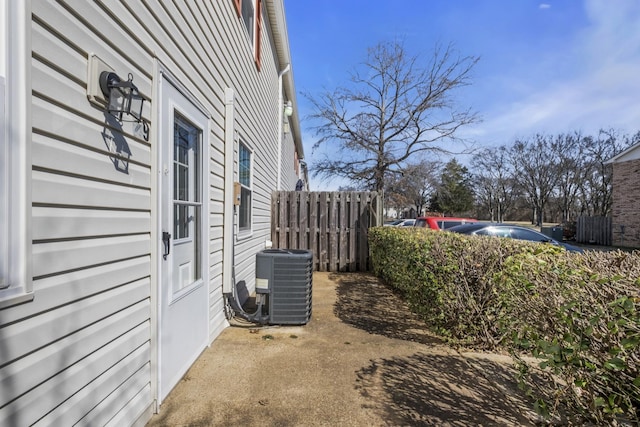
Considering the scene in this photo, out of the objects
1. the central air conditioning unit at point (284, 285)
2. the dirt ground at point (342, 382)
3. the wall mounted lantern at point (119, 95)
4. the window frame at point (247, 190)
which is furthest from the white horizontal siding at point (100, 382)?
the window frame at point (247, 190)

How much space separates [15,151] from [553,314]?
2622 mm

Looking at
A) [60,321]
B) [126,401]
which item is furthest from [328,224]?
[60,321]

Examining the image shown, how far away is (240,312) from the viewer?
14.3ft

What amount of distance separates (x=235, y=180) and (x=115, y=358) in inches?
114

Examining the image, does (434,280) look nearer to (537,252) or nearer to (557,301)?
(537,252)

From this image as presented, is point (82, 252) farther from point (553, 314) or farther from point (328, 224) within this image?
point (328, 224)

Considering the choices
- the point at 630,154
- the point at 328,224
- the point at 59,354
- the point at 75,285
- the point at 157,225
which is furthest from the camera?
the point at 630,154

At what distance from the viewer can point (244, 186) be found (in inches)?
211

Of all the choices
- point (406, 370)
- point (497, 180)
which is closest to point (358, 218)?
point (406, 370)

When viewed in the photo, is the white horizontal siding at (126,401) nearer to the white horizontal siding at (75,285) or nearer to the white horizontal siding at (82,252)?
the white horizontal siding at (75,285)

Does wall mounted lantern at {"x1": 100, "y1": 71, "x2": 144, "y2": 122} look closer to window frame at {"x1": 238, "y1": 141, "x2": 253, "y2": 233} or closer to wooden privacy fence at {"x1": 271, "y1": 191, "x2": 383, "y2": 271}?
window frame at {"x1": 238, "y1": 141, "x2": 253, "y2": 233}

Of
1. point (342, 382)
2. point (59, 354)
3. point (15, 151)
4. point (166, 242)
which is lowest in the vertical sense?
point (342, 382)

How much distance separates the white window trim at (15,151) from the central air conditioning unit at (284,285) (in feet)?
9.70

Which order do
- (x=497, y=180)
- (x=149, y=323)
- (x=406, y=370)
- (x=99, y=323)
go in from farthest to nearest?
(x=497, y=180) < (x=406, y=370) < (x=149, y=323) < (x=99, y=323)
